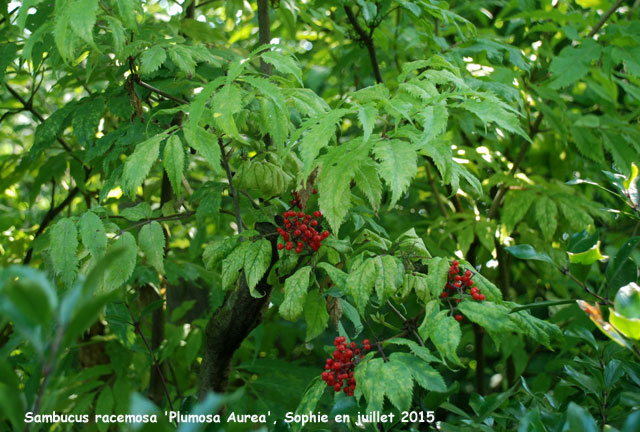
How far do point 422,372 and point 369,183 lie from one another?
1.19 ft

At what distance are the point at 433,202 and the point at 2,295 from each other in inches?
89.3

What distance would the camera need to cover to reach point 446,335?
37.9 inches

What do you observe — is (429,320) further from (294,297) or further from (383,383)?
(294,297)

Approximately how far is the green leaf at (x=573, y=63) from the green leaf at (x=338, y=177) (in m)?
0.89

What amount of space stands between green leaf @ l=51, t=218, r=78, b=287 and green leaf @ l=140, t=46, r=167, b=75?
362 mm

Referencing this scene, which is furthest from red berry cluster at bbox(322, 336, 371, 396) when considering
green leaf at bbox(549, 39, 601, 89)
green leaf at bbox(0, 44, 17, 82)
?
green leaf at bbox(0, 44, 17, 82)

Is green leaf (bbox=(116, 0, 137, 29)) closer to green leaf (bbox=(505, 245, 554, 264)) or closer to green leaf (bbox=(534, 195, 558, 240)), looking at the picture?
green leaf (bbox=(505, 245, 554, 264))

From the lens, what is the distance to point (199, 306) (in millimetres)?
2943

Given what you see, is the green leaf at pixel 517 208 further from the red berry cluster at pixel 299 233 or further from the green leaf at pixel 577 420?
the green leaf at pixel 577 420

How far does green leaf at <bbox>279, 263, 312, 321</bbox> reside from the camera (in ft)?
3.61

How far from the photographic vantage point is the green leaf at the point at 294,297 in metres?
1.10

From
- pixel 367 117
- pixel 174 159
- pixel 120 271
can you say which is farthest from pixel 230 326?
pixel 367 117

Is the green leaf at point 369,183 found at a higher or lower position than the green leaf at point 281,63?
lower

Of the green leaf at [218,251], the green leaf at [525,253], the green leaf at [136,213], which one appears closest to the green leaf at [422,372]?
the green leaf at [525,253]
